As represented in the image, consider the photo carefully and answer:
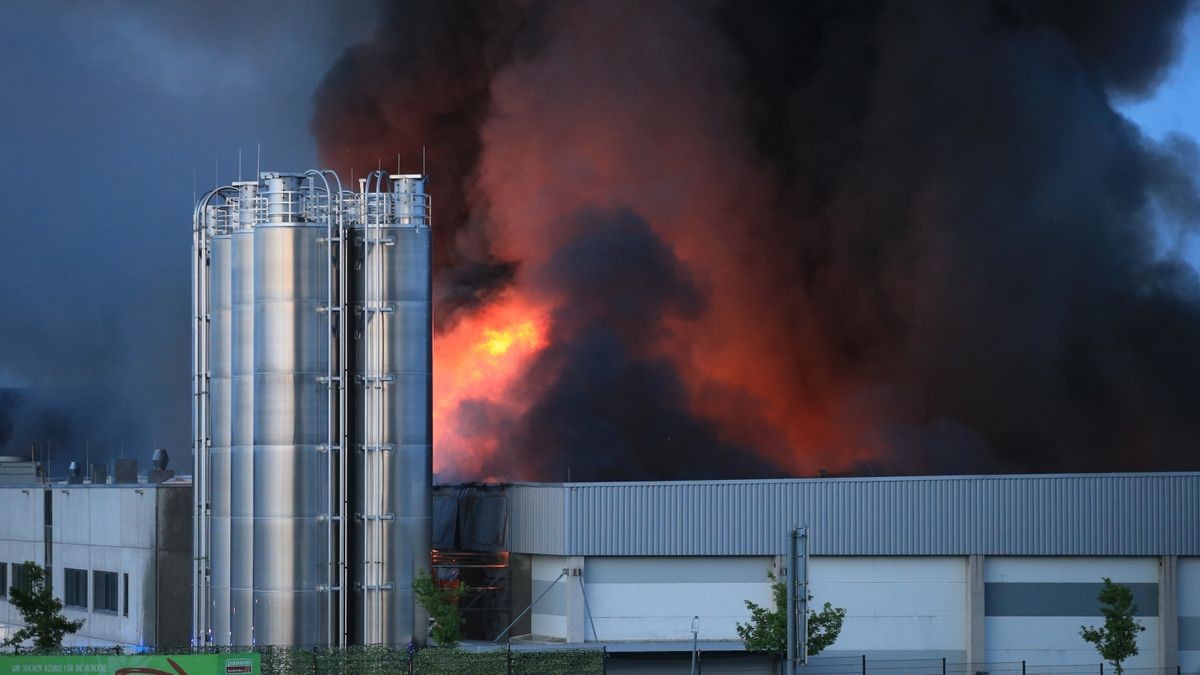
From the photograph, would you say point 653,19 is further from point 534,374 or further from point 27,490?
point 27,490

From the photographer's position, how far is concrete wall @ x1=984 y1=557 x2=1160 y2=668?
55.8m

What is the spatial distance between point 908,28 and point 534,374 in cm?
2483

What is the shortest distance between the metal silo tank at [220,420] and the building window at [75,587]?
9945 millimetres

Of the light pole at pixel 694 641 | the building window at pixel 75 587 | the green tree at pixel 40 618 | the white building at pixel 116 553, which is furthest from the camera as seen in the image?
the building window at pixel 75 587

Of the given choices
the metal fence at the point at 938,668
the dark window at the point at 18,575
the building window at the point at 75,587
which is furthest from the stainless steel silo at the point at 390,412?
the dark window at the point at 18,575

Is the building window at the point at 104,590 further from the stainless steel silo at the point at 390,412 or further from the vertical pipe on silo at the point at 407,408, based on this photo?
the vertical pipe on silo at the point at 407,408

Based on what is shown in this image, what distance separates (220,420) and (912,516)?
20269 millimetres

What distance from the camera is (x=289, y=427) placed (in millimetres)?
54094

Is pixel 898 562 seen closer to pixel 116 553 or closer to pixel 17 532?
pixel 116 553

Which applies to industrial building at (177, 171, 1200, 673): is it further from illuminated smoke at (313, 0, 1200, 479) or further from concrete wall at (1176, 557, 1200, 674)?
illuminated smoke at (313, 0, 1200, 479)

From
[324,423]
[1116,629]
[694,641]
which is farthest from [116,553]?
[1116,629]

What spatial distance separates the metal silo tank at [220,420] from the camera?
55.0m

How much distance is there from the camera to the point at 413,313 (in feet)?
181

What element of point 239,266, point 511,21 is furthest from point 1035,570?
point 511,21
